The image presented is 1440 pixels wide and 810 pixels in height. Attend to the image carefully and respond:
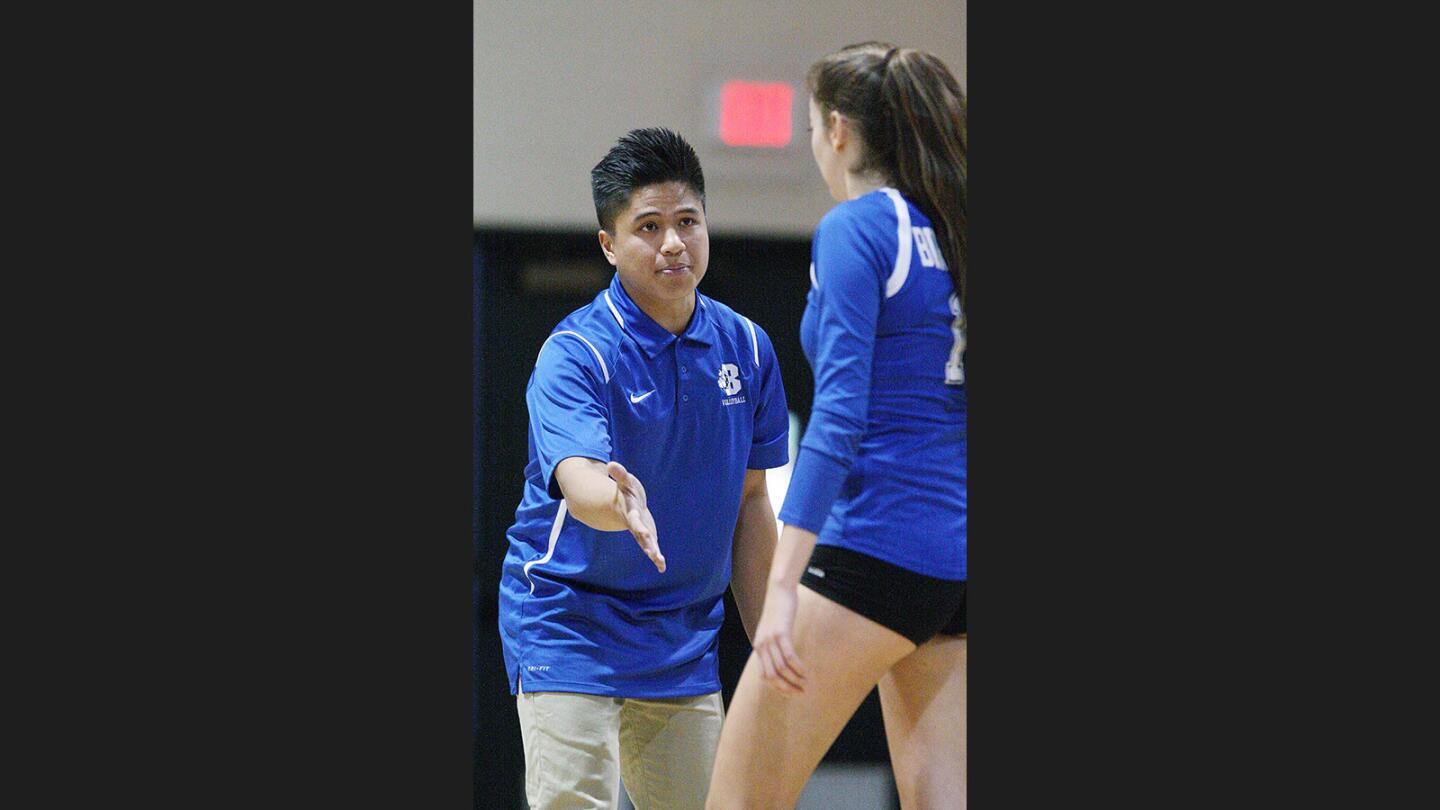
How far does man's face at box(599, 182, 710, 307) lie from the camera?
12.5 ft

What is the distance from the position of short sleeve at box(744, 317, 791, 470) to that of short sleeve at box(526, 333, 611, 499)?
364mm

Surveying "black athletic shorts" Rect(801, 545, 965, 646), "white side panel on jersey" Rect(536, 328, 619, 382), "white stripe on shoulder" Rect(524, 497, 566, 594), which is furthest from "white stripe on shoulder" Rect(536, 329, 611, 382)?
"black athletic shorts" Rect(801, 545, 965, 646)

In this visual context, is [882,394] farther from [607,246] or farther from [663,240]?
[607,246]

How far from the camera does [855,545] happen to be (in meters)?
3.47

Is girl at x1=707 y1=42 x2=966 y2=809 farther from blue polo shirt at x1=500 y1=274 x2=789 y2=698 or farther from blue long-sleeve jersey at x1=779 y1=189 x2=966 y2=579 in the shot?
blue polo shirt at x1=500 y1=274 x2=789 y2=698

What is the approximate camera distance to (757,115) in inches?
151

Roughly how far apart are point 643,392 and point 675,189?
1.58ft

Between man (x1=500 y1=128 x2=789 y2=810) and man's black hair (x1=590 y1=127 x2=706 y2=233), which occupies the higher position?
man's black hair (x1=590 y1=127 x2=706 y2=233)

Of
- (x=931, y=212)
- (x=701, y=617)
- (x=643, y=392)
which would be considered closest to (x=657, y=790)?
(x=701, y=617)

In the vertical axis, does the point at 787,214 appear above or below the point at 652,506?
above

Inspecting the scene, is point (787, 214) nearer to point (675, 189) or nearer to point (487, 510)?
point (675, 189)

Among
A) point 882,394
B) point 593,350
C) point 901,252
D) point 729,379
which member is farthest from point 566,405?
point 901,252

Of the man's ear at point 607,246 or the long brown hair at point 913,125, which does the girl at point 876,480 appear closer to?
the long brown hair at point 913,125

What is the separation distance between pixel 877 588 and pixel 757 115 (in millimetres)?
→ 1165
